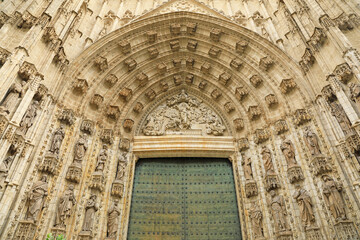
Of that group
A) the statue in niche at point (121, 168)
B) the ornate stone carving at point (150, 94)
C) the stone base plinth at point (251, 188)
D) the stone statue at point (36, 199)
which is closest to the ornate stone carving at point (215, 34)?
the ornate stone carving at point (150, 94)

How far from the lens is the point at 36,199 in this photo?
17.2 feet


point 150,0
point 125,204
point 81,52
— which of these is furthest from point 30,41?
point 150,0

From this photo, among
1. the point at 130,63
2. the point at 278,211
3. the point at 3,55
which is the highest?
the point at 130,63

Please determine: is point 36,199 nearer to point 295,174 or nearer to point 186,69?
point 295,174

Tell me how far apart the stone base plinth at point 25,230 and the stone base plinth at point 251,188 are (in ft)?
17.5

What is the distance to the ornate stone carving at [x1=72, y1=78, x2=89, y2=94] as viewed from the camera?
7378 millimetres

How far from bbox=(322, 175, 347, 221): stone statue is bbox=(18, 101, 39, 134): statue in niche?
6.93m

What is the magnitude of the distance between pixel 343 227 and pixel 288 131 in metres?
2.88

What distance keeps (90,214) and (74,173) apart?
1.11 m

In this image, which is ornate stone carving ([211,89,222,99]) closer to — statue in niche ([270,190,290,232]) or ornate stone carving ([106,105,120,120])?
ornate stone carving ([106,105,120,120])

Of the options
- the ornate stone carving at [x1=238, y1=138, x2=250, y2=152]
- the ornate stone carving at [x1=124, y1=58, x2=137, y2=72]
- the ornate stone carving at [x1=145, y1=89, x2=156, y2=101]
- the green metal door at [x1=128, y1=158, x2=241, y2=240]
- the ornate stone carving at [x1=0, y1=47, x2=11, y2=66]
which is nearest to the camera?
the ornate stone carving at [x1=0, y1=47, x2=11, y2=66]

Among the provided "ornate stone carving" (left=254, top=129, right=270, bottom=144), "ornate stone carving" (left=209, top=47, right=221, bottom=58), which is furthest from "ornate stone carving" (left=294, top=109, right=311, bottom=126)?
"ornate stone carving" (left=209, top=47, right=221, bottom=58)

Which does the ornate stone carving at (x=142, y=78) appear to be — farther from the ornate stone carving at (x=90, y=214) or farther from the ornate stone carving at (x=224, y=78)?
the ornate stone carving at (x=90, y=214)

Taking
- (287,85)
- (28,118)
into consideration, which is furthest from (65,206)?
(287,85)
